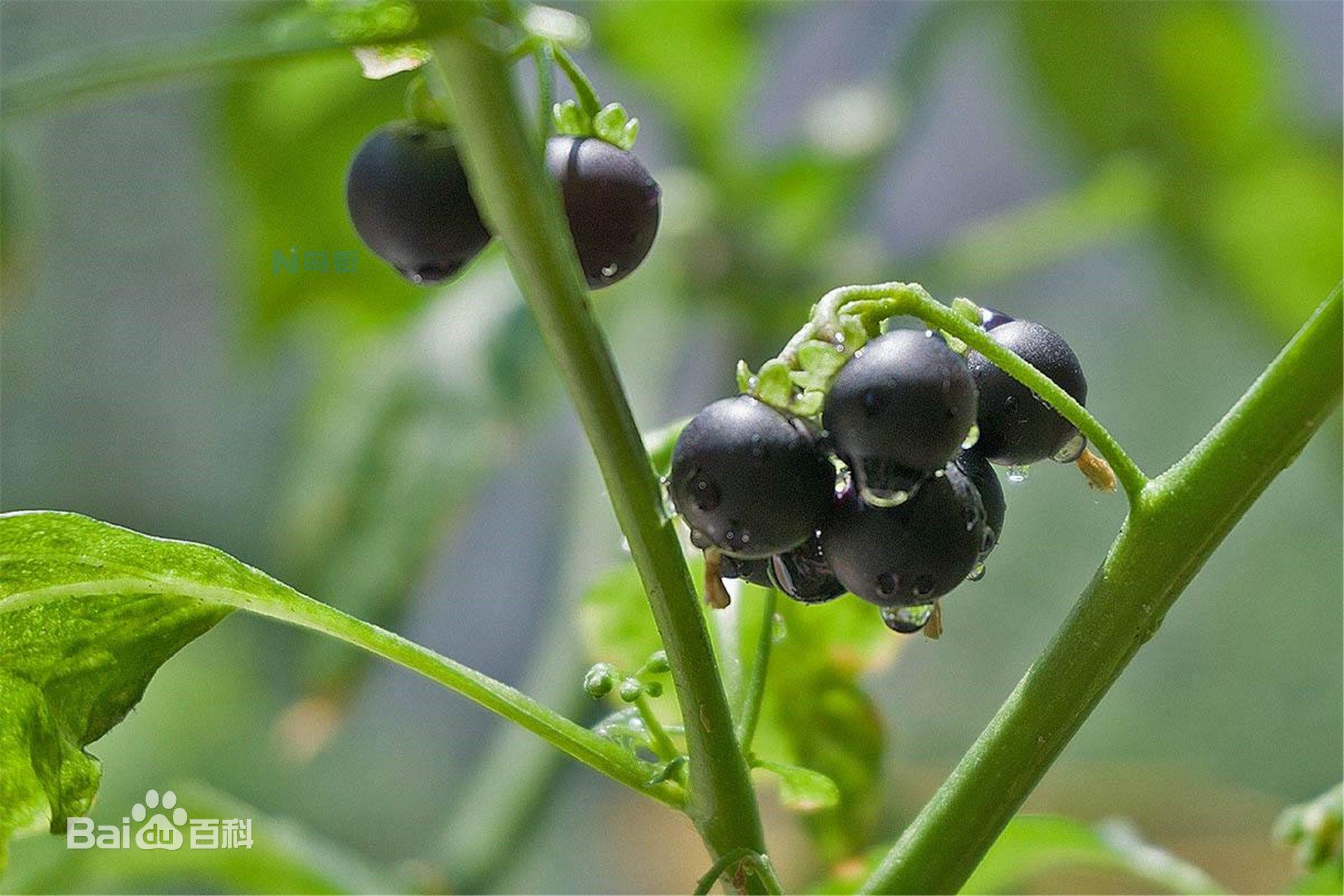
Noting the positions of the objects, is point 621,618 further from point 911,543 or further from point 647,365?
point 647,365

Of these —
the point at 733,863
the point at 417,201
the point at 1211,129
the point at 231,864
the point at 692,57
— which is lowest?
the point at 231,864

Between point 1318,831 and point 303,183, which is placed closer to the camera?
point 1318,831

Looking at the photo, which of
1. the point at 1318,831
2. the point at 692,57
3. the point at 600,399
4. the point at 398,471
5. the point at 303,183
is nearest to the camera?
the point at 600,399

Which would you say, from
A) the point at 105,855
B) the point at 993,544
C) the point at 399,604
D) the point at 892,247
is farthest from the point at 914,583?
the point at 892,247

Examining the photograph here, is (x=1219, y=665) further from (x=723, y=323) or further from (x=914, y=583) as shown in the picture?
(x=914, y=583)

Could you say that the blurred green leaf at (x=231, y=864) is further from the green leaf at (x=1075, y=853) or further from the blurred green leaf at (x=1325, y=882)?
the blurred green leaf at (x=1325, y=882)

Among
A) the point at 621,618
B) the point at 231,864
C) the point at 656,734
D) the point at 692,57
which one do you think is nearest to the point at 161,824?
the point at 231,864
